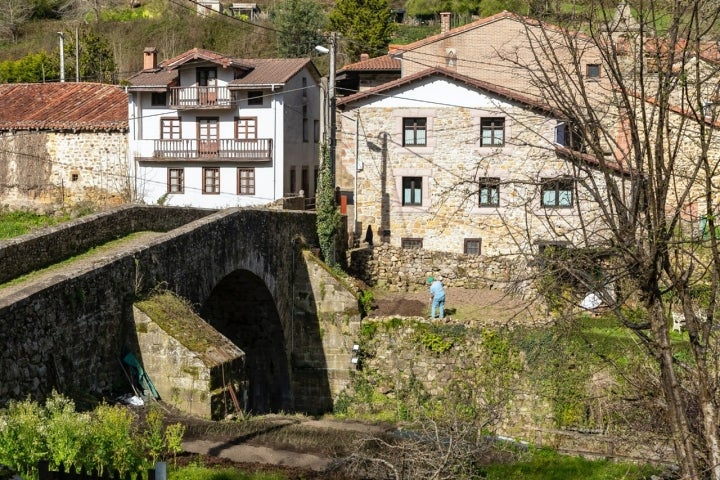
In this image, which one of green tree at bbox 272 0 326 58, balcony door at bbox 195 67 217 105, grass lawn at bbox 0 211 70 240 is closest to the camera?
grass lawn at bbox 0 211 70 240

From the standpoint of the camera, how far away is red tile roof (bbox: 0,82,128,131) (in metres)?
33.9

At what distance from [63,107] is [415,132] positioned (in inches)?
532

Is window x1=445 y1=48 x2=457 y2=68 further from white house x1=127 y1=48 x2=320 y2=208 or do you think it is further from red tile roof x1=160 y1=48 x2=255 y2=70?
red tile roof x1=160 y1=48 x2=255 y2=70

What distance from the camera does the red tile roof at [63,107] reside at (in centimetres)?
3391

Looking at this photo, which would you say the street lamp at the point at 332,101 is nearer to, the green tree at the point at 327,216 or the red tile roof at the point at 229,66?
the green tree at the point at 327,216

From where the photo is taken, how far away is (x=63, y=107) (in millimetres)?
35469

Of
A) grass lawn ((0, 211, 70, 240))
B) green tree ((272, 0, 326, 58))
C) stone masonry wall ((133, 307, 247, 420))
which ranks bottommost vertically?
stone masonry wall ((133, 307, 247, 420))

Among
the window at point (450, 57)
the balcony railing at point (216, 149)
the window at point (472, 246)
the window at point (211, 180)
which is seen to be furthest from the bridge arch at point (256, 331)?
the window at point (450, 57)

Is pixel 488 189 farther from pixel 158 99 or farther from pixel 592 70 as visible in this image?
pixel 158 99

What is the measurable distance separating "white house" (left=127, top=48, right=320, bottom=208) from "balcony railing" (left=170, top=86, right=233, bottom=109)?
3cm

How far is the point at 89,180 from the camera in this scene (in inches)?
1342

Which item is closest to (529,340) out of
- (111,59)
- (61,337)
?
(61,337)

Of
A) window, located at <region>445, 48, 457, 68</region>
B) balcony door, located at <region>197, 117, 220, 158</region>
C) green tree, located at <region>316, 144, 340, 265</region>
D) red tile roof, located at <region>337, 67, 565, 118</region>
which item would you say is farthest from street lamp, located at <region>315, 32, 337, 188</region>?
window, located at <region>445, 48, 457, 68</region>

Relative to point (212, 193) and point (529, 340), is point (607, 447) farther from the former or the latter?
point (212, 193)
